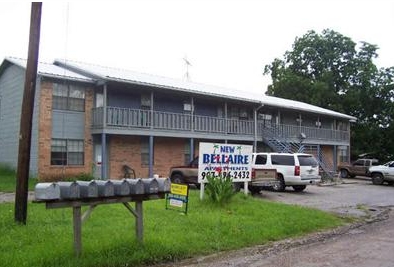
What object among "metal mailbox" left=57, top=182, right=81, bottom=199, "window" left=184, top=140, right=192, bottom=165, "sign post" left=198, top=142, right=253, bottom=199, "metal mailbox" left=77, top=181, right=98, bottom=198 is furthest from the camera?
"window" left=184, top=140, right=192, bottom=165

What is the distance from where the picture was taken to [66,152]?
77.7 ft

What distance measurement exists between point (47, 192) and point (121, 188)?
132cm

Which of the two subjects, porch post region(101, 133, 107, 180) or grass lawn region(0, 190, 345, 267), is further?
porch post region(101, 133, 107, 180)

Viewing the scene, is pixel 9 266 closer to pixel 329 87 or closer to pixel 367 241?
pixel 367 241

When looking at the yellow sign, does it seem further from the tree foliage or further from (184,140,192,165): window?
the tree foliage

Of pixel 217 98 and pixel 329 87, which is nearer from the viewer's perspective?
pixel 217 98

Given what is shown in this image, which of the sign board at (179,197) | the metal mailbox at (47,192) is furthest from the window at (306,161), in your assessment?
the metal mailbox at (47,192)

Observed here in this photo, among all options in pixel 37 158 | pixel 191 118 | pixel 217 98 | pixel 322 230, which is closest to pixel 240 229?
pixel 322 230

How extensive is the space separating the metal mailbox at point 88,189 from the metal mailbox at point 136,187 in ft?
2.21

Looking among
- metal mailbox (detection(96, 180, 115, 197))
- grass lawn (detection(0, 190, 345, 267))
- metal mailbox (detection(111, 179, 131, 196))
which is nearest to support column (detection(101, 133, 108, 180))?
grass lawn (detection(0, 190, 345, 267))

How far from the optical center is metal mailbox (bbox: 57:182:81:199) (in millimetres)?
7277

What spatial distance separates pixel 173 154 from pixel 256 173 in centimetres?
920

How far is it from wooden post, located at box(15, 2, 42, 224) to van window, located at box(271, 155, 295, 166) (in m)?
14.9

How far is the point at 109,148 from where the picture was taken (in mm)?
24734
